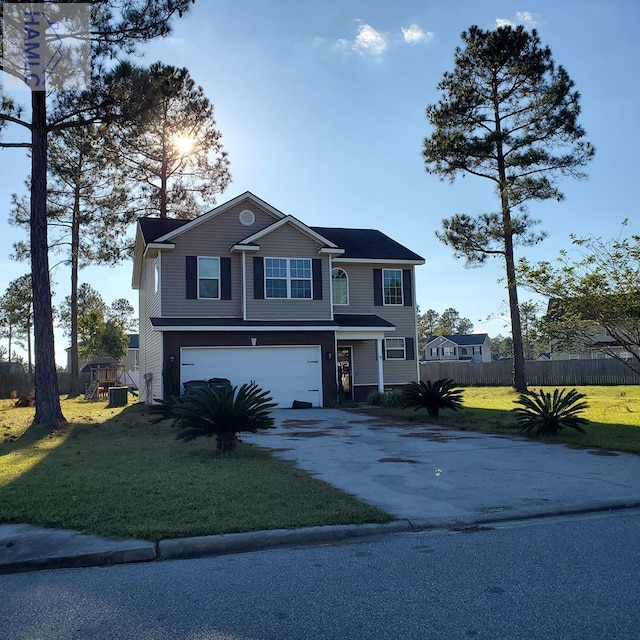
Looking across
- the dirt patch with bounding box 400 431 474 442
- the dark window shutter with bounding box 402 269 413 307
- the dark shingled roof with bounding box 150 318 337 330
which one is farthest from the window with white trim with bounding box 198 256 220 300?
the dirt patch with bounding box 400 431 474 442

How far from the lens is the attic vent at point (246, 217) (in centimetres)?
2163

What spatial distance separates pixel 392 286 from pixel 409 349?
2.76m

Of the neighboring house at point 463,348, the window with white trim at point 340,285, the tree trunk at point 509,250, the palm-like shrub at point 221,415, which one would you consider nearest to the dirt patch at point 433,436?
the palm-like shrub at point 221,415

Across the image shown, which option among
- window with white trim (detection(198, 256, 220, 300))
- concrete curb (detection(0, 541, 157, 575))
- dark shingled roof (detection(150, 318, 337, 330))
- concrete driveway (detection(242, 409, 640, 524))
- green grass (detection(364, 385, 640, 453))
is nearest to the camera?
concrete curb (detection(0, 541, 157, 575))

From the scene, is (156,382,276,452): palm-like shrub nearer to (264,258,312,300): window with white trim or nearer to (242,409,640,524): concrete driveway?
(242,409,640,524): concrete driveway

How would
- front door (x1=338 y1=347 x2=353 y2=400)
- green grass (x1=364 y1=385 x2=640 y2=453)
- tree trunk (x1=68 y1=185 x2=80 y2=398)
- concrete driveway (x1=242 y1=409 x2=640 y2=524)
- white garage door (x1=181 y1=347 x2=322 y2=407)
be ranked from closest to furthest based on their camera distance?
concrete driveway (x1=242 y1=409 x2=640 y2=524), green grass (x1=364 y1=385 x2=640 y2=453), white garage door (x1=181 y1=347 x2=322 y2=407), front door (x1=338 y1=347 x2=353 y2=400), tree trunk (x1=68 y1=185 x2=80 y2=398)

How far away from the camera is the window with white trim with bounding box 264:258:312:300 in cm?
2141

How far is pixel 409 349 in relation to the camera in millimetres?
25578

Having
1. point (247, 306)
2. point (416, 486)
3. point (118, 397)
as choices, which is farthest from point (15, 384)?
point (416, 486)

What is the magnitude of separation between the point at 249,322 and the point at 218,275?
206cm

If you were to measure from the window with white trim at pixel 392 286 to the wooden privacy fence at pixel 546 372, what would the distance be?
53.0 ft

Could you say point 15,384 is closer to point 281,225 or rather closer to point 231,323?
point 231,323

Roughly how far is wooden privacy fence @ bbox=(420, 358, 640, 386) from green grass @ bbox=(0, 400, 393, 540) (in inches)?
1223

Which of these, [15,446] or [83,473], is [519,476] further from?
[15,446]
